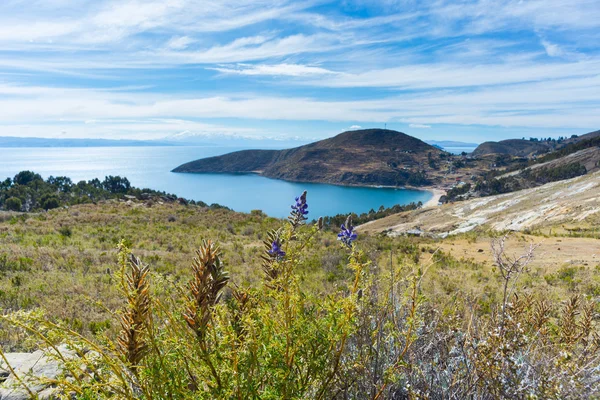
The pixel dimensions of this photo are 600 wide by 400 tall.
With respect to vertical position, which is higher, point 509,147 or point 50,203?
point 509,147

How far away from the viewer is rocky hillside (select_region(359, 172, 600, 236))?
76.2 ft

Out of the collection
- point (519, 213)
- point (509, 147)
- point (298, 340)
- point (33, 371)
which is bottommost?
point (519, 213)

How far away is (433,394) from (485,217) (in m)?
32.8

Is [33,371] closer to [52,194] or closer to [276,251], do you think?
[276,251]

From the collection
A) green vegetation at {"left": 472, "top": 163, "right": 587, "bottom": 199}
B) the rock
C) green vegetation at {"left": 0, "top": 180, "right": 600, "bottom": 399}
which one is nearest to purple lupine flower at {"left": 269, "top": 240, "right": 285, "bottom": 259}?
green vegetation at {"left": 0, "top": 180, "right": 600, "bottom": 399}

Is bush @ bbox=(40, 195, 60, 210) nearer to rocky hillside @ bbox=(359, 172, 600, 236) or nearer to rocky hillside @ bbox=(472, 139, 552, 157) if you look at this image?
rocky hillside @ bbox=(359, 172, 600, 236)

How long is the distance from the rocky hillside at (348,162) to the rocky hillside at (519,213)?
7330cm

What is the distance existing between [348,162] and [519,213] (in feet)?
348

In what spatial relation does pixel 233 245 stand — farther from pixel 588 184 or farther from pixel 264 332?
pixel 588 184

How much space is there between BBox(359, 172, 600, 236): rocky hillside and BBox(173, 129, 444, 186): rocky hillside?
240 ft

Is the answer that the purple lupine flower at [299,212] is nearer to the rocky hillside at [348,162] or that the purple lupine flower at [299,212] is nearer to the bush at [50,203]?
the bush at [50,203]

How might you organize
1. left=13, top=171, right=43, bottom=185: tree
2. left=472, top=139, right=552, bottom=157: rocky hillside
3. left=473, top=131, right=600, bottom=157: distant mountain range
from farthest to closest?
left=472, top=139, right=552, bottom=157: rocky hillside, left=473, top=131, right=600, bottom=157: distant mountain range, left=13, top=171, right=43, bottom=185: tree

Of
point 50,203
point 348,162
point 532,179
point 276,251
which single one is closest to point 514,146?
point 348,162

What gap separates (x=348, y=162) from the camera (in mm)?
133500
